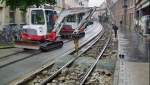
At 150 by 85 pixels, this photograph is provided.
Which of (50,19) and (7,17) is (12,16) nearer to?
(7,17)

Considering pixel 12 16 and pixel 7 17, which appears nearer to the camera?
pixel 7 17

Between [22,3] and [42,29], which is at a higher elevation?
[22,3]

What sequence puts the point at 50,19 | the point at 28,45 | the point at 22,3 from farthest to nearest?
the point at 22,3, the point at 50,19, the point at 28,45

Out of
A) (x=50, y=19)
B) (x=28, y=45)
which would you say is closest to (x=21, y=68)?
(x=28, y=45)

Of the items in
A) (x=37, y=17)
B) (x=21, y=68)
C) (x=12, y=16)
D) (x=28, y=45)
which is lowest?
(x=21, y=68)

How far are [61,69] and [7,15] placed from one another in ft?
60.1

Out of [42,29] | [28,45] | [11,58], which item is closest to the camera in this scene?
[11,58]

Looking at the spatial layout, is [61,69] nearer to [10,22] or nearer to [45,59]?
[45,59]

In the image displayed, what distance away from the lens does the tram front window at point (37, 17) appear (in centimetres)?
2394

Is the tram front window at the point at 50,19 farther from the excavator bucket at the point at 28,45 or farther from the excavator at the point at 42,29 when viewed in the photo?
the excavator bucket at the point at 28,45

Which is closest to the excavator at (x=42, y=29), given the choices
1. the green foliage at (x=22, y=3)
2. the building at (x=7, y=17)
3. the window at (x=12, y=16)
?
the green foliage at (x=22, y=3)

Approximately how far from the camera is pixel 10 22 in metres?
32.6


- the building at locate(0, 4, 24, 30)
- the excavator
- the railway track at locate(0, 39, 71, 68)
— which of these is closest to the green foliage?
the excavator

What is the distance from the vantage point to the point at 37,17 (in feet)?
78.9
